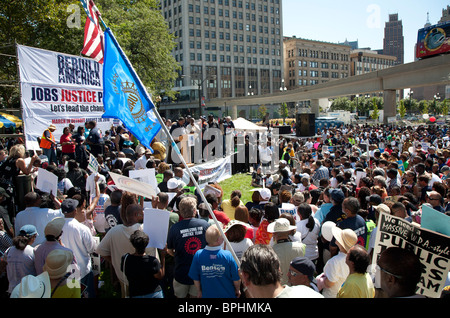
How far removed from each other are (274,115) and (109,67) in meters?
102

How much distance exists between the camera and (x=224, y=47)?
323 feet

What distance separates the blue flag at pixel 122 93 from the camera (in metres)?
4.44

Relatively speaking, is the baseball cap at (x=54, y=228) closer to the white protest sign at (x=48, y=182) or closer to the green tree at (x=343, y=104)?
the white protest sign at (x=48, y=182)

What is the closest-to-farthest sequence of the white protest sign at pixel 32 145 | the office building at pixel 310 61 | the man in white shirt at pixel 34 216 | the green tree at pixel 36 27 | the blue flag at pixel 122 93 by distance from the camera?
1. the blue flag at pixel 122 93
2. the man in white shirt at pixel 34 216
3. the white protest sign at pixel 32 145
4. the green tree at pixel 36 27
5. the office building at pixel 310 61

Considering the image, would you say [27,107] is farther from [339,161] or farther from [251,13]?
[251,13]

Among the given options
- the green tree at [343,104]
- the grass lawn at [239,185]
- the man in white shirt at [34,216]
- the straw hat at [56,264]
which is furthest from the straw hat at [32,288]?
the green tree at [343,104]

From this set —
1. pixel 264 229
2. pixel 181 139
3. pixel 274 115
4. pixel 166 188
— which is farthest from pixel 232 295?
pixel 274 115

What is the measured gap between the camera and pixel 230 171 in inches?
623

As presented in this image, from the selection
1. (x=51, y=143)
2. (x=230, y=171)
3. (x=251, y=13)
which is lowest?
(x=230, y=171)

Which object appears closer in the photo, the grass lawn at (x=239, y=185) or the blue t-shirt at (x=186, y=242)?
the blue t-shirt at (x=186, y=242)

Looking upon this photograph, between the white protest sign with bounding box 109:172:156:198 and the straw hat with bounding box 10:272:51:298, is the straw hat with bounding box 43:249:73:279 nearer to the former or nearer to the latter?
the straw hat with bounding box 10:272:51:298

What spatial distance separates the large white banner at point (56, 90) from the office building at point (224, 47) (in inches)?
3012

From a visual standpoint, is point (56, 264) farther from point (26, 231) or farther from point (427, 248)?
point (427, 248)

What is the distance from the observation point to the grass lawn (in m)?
12.5
